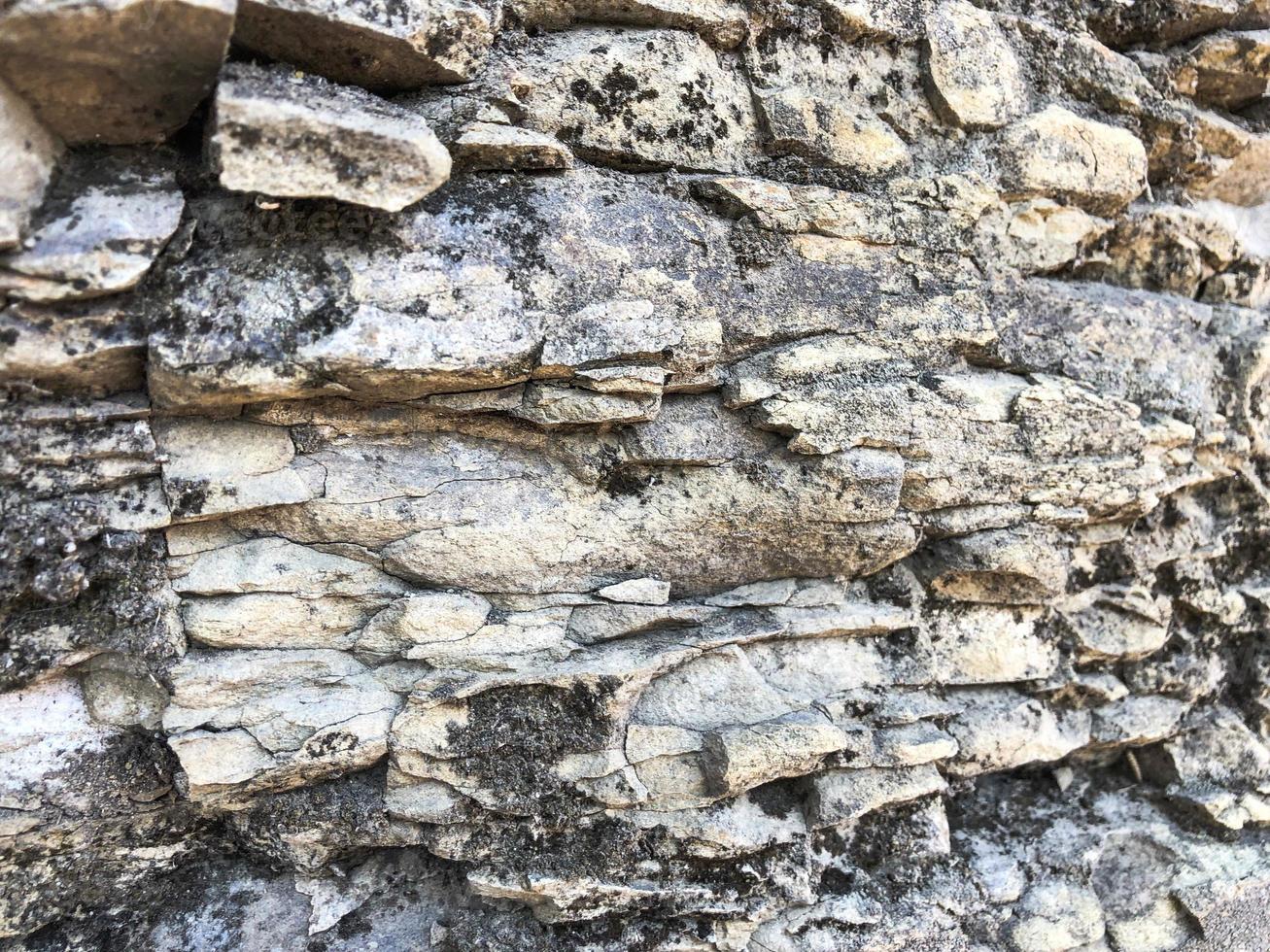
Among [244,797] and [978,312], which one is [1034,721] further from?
[244,797]

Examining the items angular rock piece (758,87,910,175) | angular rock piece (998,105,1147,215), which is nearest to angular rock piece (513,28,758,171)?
angular rock piece (758,87,910,175)

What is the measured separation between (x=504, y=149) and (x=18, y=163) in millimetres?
1701

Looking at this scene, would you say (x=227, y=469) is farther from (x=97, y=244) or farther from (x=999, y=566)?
(x=999, y=566)

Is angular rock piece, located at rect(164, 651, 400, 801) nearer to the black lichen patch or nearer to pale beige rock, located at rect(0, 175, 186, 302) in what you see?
the black lichen patch

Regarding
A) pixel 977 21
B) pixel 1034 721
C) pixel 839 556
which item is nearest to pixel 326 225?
pixel 839 556

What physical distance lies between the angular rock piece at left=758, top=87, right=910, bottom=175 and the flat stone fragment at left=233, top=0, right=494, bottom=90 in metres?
1.34

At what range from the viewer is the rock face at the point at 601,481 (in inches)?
120

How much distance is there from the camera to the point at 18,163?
9.24 feet

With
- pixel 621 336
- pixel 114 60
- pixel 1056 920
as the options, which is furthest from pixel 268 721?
pixel 1056 920

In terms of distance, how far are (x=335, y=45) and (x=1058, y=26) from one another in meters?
3.73

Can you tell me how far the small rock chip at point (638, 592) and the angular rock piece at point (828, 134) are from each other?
6.90 ft

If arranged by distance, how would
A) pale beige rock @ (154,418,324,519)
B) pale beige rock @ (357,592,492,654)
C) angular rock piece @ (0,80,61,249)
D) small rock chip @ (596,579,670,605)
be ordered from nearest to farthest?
angular rock piece @ (0,80,61,249), pale beige rock @ (154,418,324,519), pale beige rock @ (357,592,492,654), small rock chip @ (596,579,670,605)

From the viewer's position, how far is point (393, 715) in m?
3.45

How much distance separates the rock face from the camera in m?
3.04
